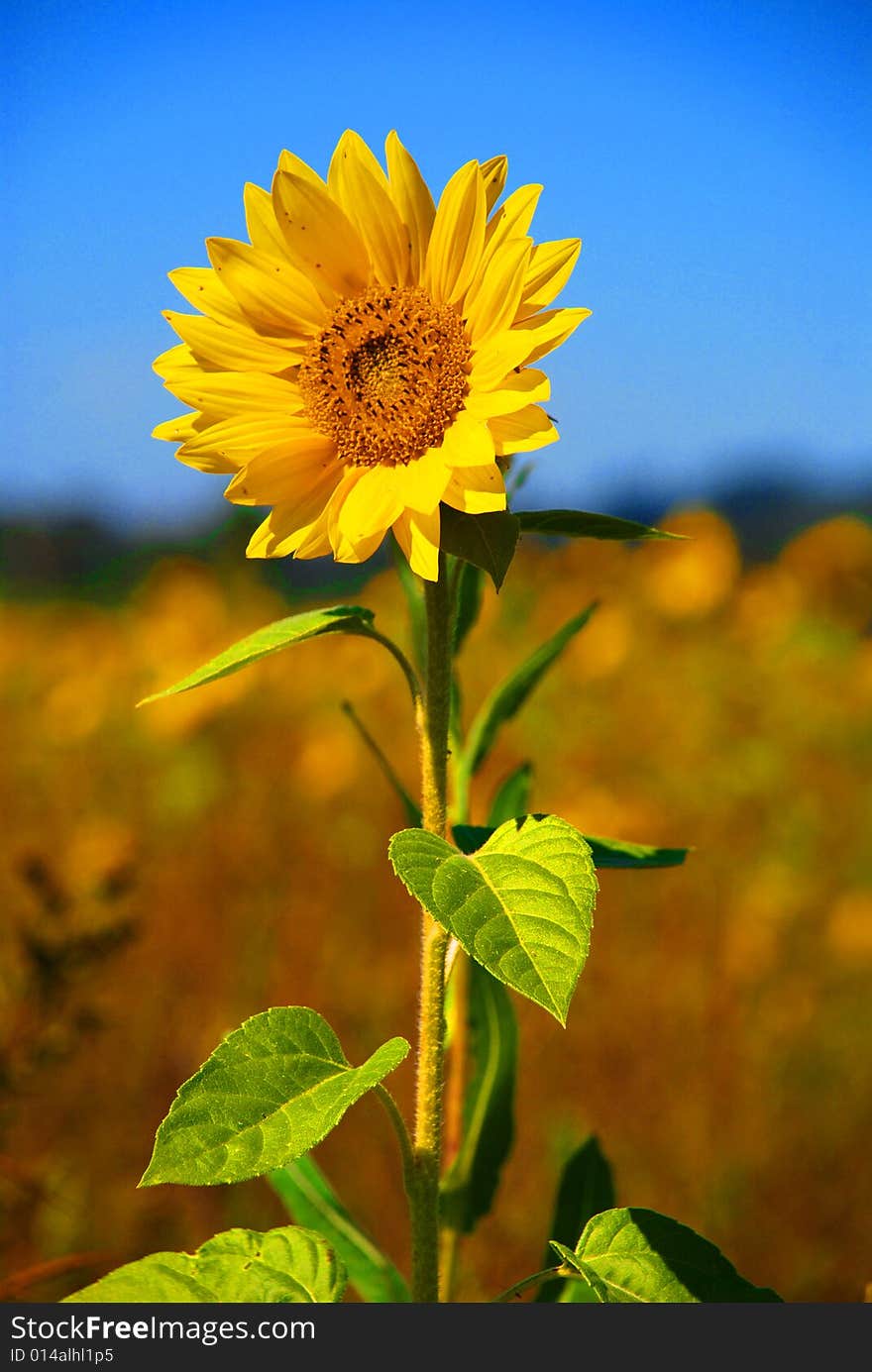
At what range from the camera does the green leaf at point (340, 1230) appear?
1.89 ft

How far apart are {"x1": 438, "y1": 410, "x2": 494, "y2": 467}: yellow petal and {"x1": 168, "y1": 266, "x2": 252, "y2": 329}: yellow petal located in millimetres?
93

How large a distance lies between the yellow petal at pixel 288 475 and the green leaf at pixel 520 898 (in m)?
0.13

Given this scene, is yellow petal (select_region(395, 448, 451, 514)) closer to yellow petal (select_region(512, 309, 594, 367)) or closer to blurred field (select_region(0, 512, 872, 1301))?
yellow petal (select_region(512, 309, 594, 367))

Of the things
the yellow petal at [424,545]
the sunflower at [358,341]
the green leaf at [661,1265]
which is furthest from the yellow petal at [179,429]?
the green leaf at [661,1265]

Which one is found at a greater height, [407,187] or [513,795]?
[407,187]

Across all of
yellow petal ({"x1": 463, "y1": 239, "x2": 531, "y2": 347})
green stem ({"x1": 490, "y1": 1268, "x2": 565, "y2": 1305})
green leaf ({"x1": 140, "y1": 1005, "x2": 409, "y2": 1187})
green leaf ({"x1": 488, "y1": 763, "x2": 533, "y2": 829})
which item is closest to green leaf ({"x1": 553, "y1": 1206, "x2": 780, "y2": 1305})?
green stem ({"x1": 490, "y1": 1268, "x2": 565, "y2": 1305})

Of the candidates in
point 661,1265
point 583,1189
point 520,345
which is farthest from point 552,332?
point 583,1189

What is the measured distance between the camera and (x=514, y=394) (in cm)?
40

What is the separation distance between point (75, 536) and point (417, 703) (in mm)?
1611

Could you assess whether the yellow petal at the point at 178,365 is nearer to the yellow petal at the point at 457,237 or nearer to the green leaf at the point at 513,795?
the yellow petal at the point at 457,237

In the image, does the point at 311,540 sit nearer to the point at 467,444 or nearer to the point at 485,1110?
the point at 467,444

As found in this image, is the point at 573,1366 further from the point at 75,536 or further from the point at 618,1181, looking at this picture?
the point at 75,536

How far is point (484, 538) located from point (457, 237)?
11 centimetres

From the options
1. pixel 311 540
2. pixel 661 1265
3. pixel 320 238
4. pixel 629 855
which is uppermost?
pixel 320 238
